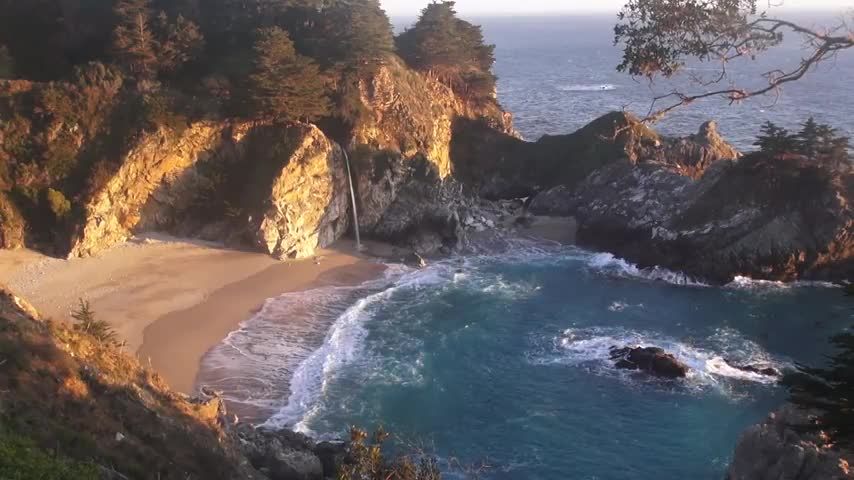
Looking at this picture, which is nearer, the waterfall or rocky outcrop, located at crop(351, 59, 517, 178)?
the waterfall

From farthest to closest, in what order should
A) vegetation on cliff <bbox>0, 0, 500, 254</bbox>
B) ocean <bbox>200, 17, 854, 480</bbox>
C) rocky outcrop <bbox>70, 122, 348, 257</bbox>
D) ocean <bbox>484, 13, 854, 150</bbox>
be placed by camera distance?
ocean <bbox>484, 13, 854, 150</bbox>, rocky outcrop <bbox>70, 122, 348, 257</bbox>, vegetation on cliff <bbox>0, 0, 500, 254</bbox>, ocean <bbox>200, 17, 854, 480</bbox>

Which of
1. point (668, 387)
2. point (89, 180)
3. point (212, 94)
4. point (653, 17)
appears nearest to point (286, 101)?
point (212, 94)

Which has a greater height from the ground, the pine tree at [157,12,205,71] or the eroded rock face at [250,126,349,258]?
the pine tree at [157,12,205,71]

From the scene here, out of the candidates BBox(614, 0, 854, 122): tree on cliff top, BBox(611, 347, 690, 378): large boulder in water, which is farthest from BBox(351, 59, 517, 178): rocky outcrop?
BBox(614, 0, 854, 122): tree on cliff top

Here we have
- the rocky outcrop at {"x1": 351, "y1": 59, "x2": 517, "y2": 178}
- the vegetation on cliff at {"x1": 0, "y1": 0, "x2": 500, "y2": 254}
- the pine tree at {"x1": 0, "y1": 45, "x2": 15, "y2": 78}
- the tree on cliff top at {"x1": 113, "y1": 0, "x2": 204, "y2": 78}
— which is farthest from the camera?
the rocky outcrop at {"x1": 351, "y1": 59, "x2": 517, "y2": 178}

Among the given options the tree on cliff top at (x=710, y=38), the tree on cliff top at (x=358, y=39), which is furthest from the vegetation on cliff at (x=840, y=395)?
the tree on cliff top at (x=358, y=39)

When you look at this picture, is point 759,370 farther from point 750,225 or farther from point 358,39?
point 358,39

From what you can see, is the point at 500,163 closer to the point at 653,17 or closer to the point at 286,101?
the point at 286,101

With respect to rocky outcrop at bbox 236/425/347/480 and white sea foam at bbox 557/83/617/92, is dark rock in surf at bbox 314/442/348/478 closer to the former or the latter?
rocky outcrop at bbox 236/425/347/480
